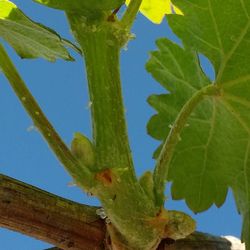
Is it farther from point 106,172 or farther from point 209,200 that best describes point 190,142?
point 106,172

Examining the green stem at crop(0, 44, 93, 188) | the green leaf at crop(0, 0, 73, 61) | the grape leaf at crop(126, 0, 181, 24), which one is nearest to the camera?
the green stem at crop(0, 44, 93, 188)

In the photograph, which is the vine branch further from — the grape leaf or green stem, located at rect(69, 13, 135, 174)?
the grape leaf

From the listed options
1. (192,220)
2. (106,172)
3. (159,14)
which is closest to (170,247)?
(192,220)

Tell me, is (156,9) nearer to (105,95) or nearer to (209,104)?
(209,104)

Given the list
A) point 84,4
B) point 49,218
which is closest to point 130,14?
point 84,4

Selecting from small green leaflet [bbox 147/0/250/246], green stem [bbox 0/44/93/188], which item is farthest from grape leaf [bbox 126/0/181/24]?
green stem [bbox 0/44/93/188]

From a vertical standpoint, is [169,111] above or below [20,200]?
above
